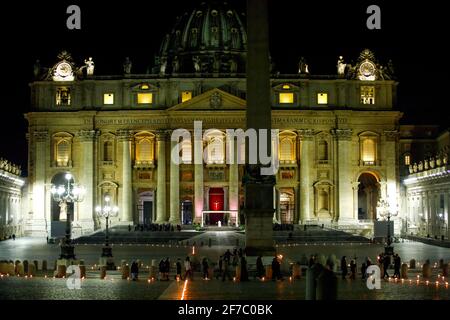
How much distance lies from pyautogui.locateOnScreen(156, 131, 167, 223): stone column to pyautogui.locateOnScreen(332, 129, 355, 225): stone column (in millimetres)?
18082

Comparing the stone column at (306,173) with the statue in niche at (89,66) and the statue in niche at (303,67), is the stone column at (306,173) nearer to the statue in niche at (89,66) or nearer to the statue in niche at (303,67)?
the statue in niche at (303,67)

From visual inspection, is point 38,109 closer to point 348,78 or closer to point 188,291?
point 348,78

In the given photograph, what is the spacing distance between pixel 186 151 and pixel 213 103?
6046mm

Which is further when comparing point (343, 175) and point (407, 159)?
point (407, 159)

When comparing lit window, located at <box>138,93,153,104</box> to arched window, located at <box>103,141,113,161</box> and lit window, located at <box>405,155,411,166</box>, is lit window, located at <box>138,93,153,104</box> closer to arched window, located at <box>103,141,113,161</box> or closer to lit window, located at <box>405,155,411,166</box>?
arched window, located at <box>103,141,113,161</box>

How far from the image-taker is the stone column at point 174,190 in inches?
3622

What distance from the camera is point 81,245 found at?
68.9m

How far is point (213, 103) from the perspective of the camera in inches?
3600

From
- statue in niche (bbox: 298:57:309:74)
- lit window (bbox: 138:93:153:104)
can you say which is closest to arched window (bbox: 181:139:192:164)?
lit window (bbox: 138:93:153:104)

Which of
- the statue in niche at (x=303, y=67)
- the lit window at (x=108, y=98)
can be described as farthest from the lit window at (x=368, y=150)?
the lit window at (x=108, y=98)

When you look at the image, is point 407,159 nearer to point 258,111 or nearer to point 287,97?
point 287,97

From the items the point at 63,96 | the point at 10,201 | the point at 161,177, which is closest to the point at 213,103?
the point at 161,177
